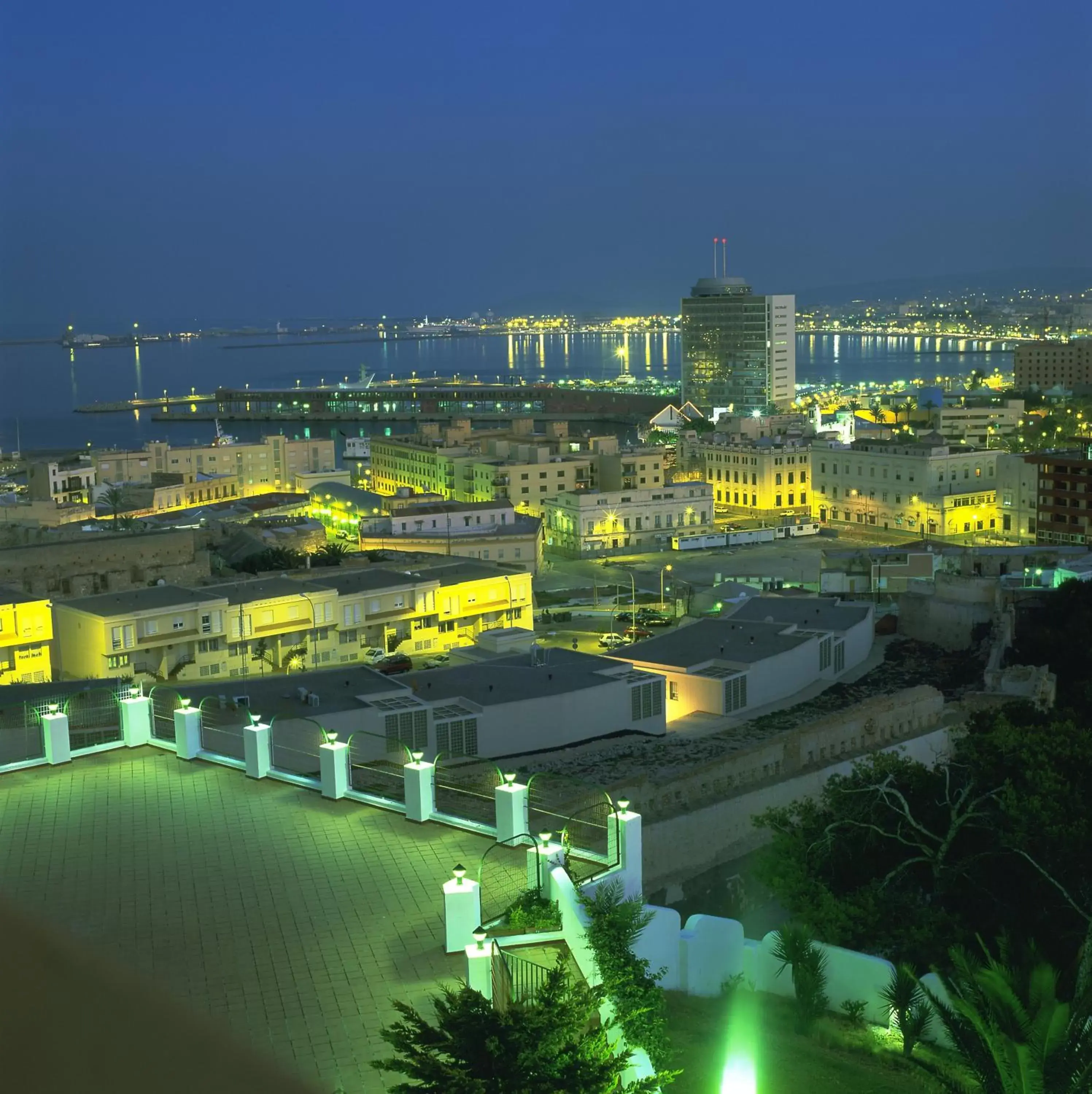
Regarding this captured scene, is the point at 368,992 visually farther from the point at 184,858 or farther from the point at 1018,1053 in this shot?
the point at 1018,1053

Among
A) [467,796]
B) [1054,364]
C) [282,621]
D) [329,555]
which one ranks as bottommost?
[282,621]

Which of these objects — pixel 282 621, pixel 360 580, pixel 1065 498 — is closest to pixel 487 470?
pixel 1065 498

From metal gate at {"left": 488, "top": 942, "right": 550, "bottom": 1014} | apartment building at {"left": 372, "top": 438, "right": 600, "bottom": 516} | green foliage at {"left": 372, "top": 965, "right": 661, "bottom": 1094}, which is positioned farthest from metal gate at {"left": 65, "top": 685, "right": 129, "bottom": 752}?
apartment building at {"left": 372, "top": 438, "right": 600, "bottom": 516}

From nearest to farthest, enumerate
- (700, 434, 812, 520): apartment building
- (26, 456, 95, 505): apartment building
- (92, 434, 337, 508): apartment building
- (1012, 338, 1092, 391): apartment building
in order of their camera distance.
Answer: (700, 434, 812, 520): apartment building, (26, 456, 95, 505): apartment building, (92, 434, 337, 508): apartment building, (1012, 338, 1092, 391): apartment building

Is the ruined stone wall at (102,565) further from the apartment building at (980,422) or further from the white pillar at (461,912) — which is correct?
the apartment building at (980,422)

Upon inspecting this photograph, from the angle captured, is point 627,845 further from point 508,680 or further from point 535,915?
point 508,680

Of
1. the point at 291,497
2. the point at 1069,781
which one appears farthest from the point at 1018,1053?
the point at 291,497

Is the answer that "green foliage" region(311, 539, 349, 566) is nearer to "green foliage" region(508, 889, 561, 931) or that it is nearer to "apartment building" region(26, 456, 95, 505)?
"apartment building" region(26, 456, 95, 505)
